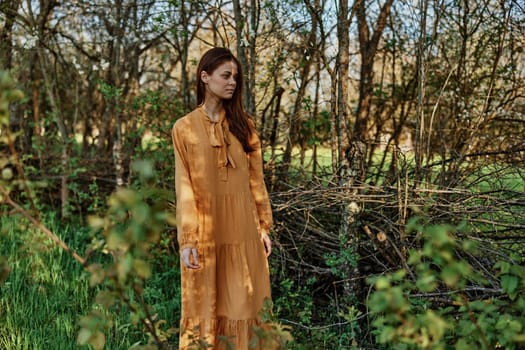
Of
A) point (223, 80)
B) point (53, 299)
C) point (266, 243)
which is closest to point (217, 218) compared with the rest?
point (266, 243)

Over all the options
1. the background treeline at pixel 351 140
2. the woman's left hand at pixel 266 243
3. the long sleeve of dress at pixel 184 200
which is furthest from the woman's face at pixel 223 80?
the background treeline at pixel 351 140

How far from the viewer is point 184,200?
2.59m

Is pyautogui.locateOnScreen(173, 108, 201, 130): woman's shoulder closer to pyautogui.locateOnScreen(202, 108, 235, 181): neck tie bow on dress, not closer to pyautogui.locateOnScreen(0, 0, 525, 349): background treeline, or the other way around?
pyautogui.locateOnScreen(202, 108, 235, 181): neck tie bow on dress

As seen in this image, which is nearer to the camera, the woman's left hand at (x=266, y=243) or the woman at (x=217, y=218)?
the woman at (x=217, y=218)

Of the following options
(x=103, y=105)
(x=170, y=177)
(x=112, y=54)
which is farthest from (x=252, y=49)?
(x=103, y=105)

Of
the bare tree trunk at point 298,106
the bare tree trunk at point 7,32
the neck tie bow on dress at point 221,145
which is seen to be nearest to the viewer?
the neck tie bow on dress at point 221,145

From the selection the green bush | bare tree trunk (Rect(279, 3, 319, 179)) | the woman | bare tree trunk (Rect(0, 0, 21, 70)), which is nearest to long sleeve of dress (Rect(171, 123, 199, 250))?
the woman

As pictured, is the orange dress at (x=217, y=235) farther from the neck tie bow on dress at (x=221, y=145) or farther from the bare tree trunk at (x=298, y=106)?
the bare tree trunk at (x=298, y=106)

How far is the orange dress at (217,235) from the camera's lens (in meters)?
2.63

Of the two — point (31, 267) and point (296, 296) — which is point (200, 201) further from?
point (31, 267)

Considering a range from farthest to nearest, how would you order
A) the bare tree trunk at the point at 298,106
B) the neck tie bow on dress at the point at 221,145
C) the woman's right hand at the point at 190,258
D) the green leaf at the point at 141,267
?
the bare tree trunk at the point at 298,106 → the neck tie bow on dress at the point at 221,145 → the woman's right hand at the point at 190,258 → the green leaf at the point at 141,267

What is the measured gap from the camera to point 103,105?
7043mm

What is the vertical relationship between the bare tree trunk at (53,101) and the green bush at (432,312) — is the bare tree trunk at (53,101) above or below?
above

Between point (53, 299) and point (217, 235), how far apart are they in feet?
5.40
